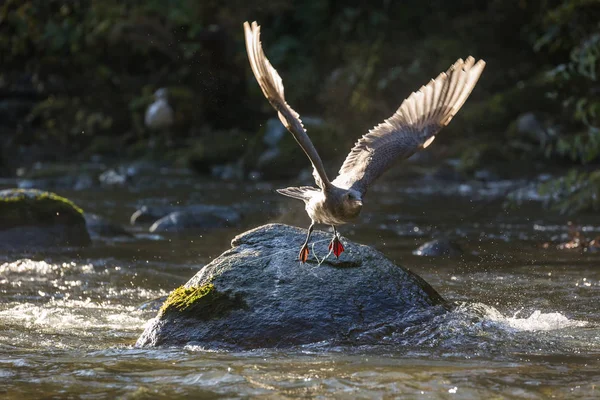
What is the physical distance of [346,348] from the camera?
627 cm

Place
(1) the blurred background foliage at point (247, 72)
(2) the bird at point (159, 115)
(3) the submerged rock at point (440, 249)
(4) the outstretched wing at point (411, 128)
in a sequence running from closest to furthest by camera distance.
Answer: (4) the outstretched wing at point (411, 128) → (3) the submerged rock at point (440, 249) → (1) the blurred background foliage at point (247, 72) → (2) the bird at point (159, 115)

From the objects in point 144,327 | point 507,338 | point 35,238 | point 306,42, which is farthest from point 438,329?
point 306,42

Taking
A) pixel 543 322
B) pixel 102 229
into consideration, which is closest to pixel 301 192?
pixel 543 322

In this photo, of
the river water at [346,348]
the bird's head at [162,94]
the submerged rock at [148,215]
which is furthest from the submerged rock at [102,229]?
the bird's head at [162,94]

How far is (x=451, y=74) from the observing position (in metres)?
7.49

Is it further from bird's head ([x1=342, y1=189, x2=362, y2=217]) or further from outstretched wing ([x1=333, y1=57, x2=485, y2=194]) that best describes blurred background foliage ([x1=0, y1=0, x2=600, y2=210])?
bird's head ([x1=342, y1=189, x2=362, y2=217])

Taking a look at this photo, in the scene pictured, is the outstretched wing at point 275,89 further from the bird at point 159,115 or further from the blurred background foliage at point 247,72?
the bird at point 159,115

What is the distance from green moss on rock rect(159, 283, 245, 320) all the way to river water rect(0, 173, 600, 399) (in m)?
0.42

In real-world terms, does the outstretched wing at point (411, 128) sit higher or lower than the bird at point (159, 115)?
lower

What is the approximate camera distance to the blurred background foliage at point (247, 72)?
74.7 ft

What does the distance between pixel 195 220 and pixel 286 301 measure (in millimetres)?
7111

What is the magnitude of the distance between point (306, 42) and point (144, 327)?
2416cm

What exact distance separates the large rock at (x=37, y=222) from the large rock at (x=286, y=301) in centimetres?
526

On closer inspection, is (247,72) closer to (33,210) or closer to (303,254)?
(33,210)
